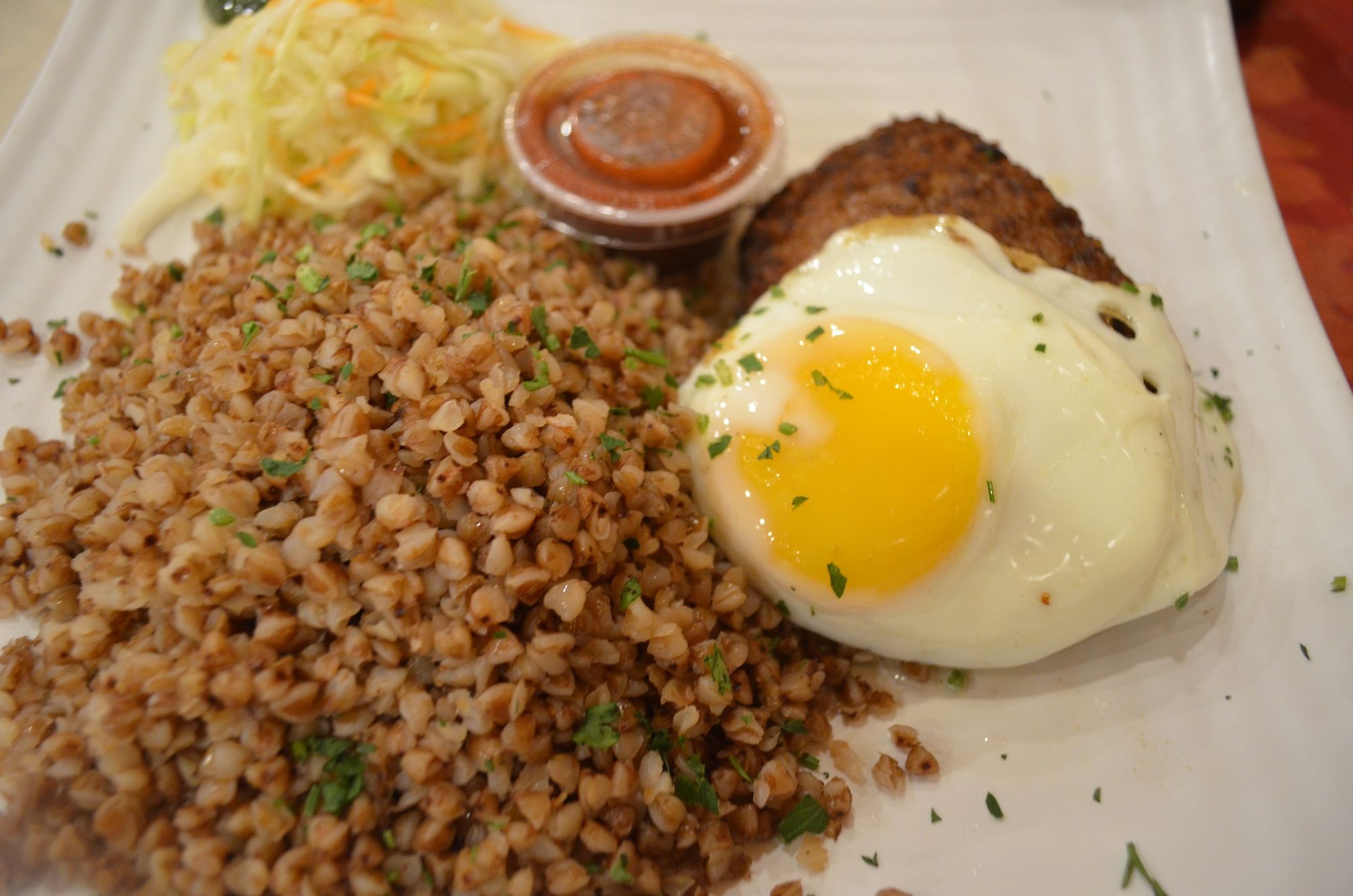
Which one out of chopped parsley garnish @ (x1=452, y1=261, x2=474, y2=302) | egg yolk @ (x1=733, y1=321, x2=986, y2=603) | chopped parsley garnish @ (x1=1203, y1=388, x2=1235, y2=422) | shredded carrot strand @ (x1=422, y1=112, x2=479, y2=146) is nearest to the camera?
egg yolk @ (x1=733, y1=321, x2=986, y2=603)

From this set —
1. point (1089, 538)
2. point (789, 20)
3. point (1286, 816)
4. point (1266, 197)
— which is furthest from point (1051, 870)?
point (789, 20)

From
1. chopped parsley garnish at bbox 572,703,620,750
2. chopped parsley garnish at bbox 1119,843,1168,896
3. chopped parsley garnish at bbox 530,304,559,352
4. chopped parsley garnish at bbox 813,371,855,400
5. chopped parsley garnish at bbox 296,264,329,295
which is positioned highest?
chopped parsley garnish at bbox 296,264,329,295

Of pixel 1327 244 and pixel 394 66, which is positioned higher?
pixel 394 66

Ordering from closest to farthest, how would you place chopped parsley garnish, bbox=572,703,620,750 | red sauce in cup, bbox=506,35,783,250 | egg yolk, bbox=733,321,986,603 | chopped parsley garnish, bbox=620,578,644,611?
chopped parsley garnish, bbox=572,703,620,750 → chopped parsley garnish, bbox=620,578,644,611 → egg yolk, bbox=733,321,986,603 → red sauce in cup, bbox=506,35,783,250

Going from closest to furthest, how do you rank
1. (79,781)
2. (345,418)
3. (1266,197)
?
1. (79,781)
2. (345,418)
3. (1266,197)

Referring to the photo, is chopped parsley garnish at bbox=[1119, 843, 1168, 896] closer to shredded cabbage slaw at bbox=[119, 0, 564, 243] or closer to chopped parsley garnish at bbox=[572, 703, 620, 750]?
chopped parsley garnish at bbox=[572, 703, 620, 750]

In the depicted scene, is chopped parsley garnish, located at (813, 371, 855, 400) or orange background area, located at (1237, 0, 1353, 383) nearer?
chopped parsley garnish, located at (813, 371, 855, 400)

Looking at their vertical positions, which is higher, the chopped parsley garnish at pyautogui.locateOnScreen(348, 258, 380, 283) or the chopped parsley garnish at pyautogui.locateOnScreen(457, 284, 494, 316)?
the chopped parsley garnish at pyautogui.locateOnScreen(348, 258, 380, 283)

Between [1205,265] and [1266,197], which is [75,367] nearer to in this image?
[1205,265]

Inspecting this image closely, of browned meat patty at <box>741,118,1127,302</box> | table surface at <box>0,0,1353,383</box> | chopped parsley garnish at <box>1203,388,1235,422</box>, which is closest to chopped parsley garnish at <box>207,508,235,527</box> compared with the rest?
browned meat patty at <box>741,118,1127,302</box>
